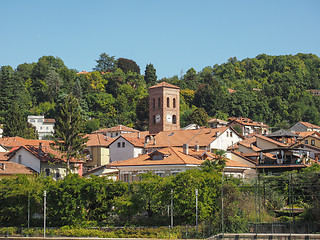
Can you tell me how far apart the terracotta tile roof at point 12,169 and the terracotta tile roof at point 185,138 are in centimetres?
1774

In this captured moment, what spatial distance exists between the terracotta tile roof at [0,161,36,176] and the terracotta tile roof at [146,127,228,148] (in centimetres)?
1774

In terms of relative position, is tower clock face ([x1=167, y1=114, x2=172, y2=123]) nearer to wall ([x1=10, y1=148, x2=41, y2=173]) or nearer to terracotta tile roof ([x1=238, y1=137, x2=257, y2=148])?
terracotta tile roof ([x1=238, y1=137, x2=257, y2=148])

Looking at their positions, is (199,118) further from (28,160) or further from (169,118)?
(28,160)

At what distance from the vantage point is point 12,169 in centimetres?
6094

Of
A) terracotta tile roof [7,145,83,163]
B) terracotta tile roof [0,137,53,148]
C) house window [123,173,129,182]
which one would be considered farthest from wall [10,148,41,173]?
terracotta tile roof [0,137,53,148]

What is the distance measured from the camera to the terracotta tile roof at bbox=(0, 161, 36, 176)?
5962 centimetres

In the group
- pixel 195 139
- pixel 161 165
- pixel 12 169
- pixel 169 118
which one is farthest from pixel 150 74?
pixel 161 165

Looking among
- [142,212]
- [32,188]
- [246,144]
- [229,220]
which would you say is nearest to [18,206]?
[32,188]

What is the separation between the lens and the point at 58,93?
14200 centimetres

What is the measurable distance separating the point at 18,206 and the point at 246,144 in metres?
41.4

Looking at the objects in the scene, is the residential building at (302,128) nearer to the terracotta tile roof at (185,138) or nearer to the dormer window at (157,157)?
the terracotta tile roof at (185,138)

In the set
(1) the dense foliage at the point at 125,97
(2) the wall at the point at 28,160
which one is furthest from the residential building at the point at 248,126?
(2) the wall at the point at 28,160

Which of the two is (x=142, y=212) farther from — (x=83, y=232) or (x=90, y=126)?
(x=90, y=126)

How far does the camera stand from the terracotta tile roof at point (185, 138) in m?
72.9
